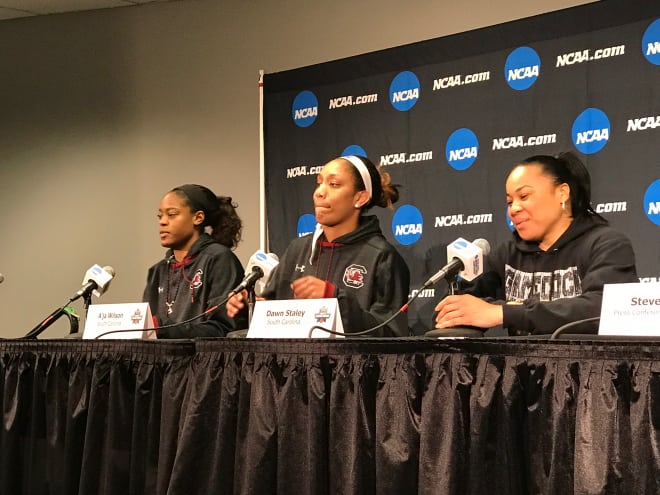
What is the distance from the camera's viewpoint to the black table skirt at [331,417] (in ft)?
4.64

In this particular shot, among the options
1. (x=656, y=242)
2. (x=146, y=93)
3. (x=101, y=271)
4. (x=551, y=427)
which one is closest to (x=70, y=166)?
(x=146, y=93)

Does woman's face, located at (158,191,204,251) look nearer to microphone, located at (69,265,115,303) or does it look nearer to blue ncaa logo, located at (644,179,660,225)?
microphone, located at (69,265,115,303)

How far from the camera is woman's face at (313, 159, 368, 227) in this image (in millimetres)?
2977

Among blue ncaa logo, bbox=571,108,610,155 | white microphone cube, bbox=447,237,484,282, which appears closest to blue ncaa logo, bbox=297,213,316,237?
blue ncaa logo, bbox=571,108,610,155

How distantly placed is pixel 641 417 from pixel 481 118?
2.36 metres

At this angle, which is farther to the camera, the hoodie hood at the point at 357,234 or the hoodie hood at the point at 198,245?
the hoodie hood at the point at 198,245

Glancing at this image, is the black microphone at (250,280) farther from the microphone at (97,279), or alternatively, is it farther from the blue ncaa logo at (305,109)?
the blue ncaa logo at (305,109)

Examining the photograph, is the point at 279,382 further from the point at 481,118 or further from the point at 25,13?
the point at 25,13

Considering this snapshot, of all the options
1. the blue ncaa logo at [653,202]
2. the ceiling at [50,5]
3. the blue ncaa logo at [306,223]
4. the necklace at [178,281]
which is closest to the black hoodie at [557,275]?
the blue ncaa logo at [653,202]

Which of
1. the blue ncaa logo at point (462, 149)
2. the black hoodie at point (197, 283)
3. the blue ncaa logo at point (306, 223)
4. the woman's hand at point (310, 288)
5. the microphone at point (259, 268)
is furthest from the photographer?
the blue ncaa logo at point (306, 223)

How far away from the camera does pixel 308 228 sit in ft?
13.4

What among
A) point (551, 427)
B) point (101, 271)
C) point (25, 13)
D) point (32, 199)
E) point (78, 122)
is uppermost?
point (25, 13)

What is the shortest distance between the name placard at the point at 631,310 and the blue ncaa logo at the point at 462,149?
198 cm

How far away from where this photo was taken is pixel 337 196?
297cm
